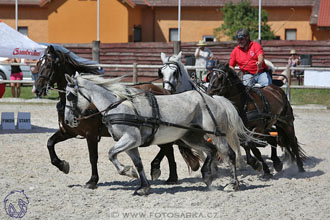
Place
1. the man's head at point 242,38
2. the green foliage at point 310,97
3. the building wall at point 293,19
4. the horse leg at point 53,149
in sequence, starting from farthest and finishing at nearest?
the building wall at point 293,19 → the green foliage at point 310,97 → the man's head at point 242,38 → the horse leg at point 53,149

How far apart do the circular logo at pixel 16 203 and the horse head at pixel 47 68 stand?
201cm

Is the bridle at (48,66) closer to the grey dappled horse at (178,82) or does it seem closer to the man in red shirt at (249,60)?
the grey dappled horse at (178,82)

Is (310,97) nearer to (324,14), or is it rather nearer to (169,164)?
(324,14)

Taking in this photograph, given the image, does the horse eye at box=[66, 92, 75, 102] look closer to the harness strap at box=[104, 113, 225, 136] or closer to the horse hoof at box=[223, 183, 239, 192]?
the harness strap at box=[104, 113, 225, 136]

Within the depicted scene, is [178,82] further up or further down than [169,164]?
further up

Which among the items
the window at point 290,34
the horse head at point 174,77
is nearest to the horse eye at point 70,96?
the horse head at point 174,77

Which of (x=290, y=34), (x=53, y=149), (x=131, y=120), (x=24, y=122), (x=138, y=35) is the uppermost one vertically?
(x=290, y=34)

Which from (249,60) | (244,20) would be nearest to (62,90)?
(249,60)

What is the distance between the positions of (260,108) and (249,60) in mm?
1020

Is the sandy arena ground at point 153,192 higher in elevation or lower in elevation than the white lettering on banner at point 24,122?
lower

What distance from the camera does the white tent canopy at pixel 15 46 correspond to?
15320 mm

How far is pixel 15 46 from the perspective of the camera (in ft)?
50.5

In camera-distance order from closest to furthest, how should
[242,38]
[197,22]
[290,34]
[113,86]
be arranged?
[113,86] → [242,38] → [197,22] → [290,34]

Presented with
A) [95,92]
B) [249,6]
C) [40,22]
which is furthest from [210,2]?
[95,92]
